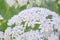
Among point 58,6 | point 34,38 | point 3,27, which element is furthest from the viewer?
point 58,6

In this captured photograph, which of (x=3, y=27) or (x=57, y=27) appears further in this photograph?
(x=3, y=27)

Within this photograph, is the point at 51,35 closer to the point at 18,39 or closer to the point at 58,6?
the point at 18,39

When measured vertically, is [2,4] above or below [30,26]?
above

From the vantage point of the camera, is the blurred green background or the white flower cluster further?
the blurred green background

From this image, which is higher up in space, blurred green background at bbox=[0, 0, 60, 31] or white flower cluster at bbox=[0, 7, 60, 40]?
blurred green background at bbox=[0, 0, 60, 31]

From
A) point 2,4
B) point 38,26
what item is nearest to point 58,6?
point 2,4

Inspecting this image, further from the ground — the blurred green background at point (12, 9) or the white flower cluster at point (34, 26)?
the blurred green background at point (12, 9)

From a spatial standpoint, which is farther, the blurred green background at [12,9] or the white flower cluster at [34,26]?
the blurred green background at [12,9]

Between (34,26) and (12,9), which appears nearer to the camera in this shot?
(34,26)
